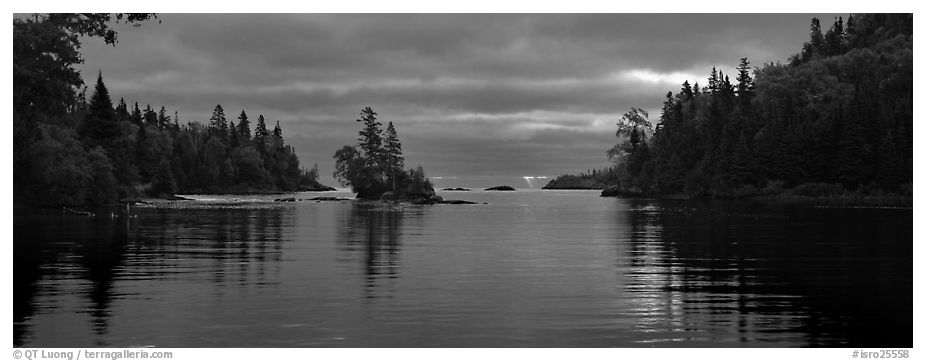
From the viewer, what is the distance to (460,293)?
21.0 metres

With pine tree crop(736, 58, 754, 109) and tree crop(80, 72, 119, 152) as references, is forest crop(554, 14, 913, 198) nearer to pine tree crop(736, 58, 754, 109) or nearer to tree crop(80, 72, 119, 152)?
pine tree crop(736, 58, 754, 109)

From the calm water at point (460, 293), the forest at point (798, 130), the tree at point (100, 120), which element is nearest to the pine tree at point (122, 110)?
the tree at point (100, 120)

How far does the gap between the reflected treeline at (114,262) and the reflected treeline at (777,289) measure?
10354mm

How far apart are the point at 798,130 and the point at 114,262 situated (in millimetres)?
120048

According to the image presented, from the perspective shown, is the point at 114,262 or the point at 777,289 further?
the point at 114,262

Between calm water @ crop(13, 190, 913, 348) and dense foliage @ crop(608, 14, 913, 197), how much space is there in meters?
90.0

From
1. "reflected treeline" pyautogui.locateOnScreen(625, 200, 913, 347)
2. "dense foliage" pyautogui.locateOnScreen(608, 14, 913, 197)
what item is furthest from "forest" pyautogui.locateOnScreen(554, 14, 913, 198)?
"reflected treeline" pyautogui.locateOnScreen(625, 200, 913, 347)

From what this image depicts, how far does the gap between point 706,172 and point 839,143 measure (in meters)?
27.6

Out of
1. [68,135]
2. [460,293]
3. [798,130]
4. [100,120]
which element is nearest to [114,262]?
[460,293]

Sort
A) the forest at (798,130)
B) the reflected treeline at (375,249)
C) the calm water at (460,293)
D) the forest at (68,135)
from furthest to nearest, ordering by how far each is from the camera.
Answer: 1. the forest at (798,130)
2. the forest at (68,135)
3. the reflected treeline at (375,249)
4. the calm water at (460,293)

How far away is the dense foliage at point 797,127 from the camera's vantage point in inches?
4806

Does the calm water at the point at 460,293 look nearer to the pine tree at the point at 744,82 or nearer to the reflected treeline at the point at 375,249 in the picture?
the reflected treeline at the point at 375,249

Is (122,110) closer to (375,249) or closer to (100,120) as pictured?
(100,120)
